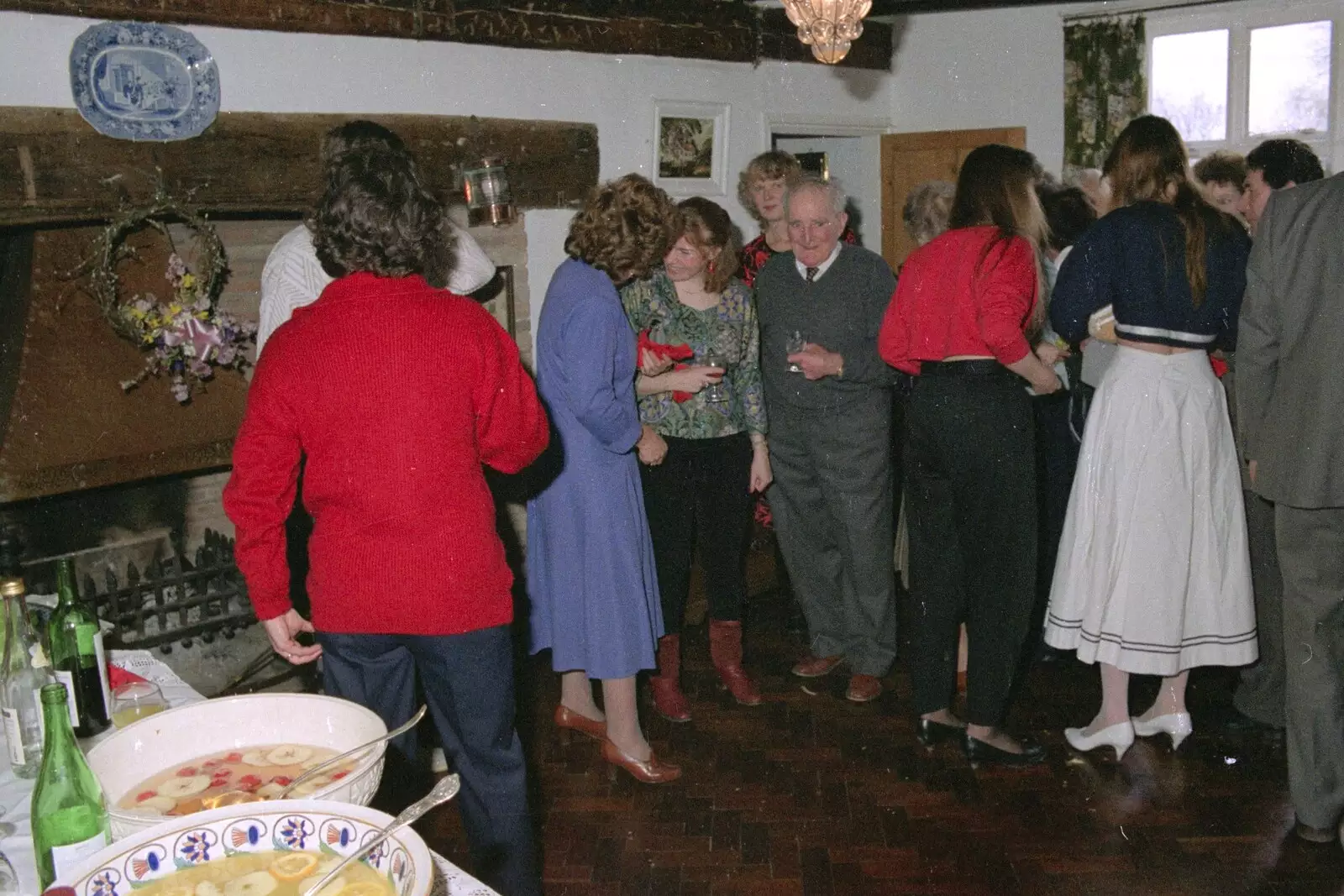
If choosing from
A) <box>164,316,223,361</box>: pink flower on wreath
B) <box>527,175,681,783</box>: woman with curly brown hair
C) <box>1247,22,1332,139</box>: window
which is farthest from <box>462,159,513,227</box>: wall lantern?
Result: <box>1247,22,1332,139</box>: window

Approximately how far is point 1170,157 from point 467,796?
228 centimetres

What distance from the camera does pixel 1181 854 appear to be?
2.79 meters

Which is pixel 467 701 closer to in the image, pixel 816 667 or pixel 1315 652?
pixel 1315 652

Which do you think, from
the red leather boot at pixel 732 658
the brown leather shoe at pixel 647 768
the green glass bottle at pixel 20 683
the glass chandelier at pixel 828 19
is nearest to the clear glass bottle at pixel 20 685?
the green glass bottle at pixel 20 683

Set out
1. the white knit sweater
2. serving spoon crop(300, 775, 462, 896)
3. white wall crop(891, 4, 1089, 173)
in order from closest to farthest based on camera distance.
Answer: serving spoon crop(300, 775, 462, 896) → the white knit sweater → white wall crop(891, 4, 1089, 173)

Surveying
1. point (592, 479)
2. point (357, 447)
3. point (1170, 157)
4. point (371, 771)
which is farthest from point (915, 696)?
point (371, 771)

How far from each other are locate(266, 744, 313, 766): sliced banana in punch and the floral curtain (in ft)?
18.6

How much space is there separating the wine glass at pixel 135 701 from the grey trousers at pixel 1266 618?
9.23ft

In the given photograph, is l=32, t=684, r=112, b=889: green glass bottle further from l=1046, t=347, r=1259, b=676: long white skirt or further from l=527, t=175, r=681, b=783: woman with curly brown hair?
l=1046, t=347, r=1259, b=676: long white skirt

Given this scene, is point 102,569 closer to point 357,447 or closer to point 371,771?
point 357,447

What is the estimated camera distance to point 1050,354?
3.42 meters

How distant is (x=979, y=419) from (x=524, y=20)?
2.39 meters

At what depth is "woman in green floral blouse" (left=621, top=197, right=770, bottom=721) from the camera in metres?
3.43

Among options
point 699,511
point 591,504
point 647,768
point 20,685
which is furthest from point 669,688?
point 20,685
